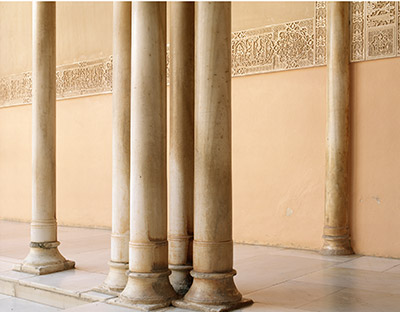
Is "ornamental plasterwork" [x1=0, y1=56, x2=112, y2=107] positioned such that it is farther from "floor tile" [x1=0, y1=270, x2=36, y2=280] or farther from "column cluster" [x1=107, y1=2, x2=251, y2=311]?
"column cluster" [x1=107, y1=2, x2=251, y2=311]

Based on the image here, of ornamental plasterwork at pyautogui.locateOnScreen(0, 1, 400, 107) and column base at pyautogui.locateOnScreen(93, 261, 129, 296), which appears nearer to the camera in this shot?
column base at pyautogui.locateOnScreen(93, 261, 129, 296)

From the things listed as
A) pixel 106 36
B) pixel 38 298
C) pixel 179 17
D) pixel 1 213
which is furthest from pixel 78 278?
pixel 1 213

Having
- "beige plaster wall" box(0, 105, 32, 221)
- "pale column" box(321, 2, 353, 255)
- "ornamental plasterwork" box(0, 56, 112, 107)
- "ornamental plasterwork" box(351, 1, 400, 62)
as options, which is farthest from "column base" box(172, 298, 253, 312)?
"beige plaster wall" box(0, 105, 32, 221)

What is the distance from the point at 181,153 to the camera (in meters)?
4.45

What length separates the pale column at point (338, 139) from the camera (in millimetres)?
6465

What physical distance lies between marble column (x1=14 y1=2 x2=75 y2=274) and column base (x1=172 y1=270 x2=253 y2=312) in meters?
2.12

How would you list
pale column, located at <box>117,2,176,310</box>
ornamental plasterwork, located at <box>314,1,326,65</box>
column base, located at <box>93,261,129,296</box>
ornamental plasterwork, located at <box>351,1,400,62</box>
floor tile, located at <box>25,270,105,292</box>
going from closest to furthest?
1. pale column, located at <box>117,2,176,310</box>
2. column base, located at <box>93,261,129,296</box>
3. floor tile, located at <box>25,270,105,292</box>
4. ornamental plasterwork, located at <box>351,1,400,62</box>
5. ornamental plasterwork, located at <box>314,1,326,65</box>

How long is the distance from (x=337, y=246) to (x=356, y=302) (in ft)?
7.32

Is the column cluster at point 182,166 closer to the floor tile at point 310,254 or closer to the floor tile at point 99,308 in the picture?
the floor tile at point 99,308

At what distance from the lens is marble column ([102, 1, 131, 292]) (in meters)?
4.59

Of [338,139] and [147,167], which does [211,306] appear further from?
[338,139]

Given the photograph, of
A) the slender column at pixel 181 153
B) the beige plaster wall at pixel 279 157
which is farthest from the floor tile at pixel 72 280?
the beige plaster wall at pixel 279 157

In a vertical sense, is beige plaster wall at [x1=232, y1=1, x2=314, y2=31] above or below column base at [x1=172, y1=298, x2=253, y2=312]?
above

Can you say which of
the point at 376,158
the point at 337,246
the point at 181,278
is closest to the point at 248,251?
the point at 337,246
